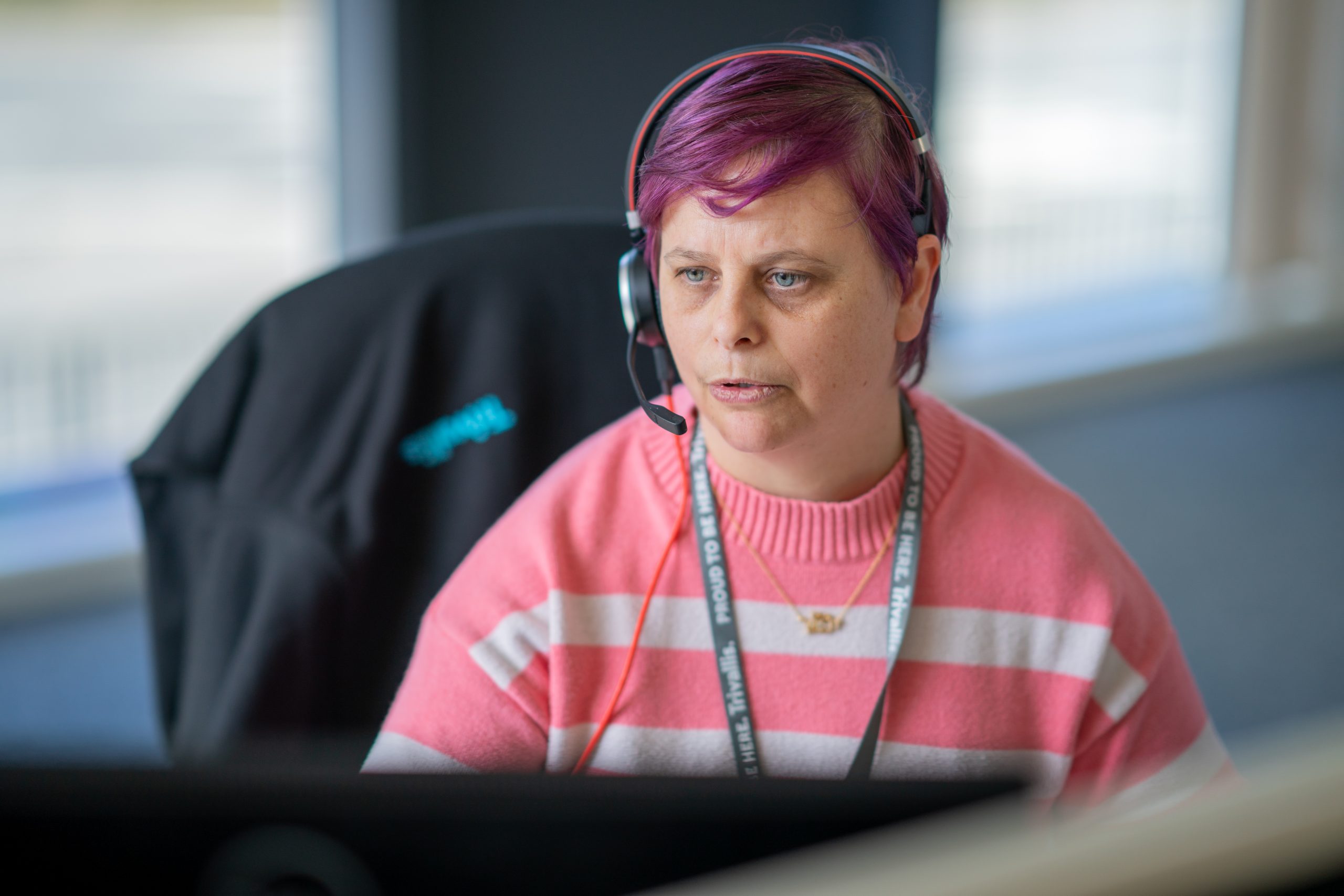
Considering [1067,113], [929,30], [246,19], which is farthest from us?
[1067,113]

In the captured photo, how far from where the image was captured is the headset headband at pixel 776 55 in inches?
34.0

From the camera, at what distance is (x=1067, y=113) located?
4012 mm

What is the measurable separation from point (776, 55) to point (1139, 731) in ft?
1.89

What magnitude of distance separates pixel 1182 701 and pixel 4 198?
8.05 ft

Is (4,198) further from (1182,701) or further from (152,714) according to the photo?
(1182,701)

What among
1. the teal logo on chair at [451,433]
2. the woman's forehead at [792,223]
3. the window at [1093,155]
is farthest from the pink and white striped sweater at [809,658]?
the window at [1093,155]

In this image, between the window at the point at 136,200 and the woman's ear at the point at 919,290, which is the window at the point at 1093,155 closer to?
the window at the point at 136,200

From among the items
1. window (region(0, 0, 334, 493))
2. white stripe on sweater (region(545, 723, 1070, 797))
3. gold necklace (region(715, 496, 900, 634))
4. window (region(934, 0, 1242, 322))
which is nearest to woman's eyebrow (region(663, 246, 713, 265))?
gold necklace (region(715, 496, 900, 634))

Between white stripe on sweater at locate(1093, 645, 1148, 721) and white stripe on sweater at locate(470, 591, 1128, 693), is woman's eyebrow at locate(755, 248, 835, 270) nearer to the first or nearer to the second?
white stripe on sweater at locate(470, 591, 1128, 693)

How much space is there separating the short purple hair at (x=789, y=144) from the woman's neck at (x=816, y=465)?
0.14 meters

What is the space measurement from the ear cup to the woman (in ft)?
0.10

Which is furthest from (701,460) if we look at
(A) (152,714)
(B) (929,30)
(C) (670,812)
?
(B) (929,30)

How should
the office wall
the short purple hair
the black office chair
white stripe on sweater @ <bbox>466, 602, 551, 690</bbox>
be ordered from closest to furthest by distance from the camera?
1. the short purple hair
2. white stripe on sweater @ <bbox>466, 602, 551, 690</bbox>
3. the black office chair
4. the office wall

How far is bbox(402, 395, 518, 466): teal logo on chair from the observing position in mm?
1281
